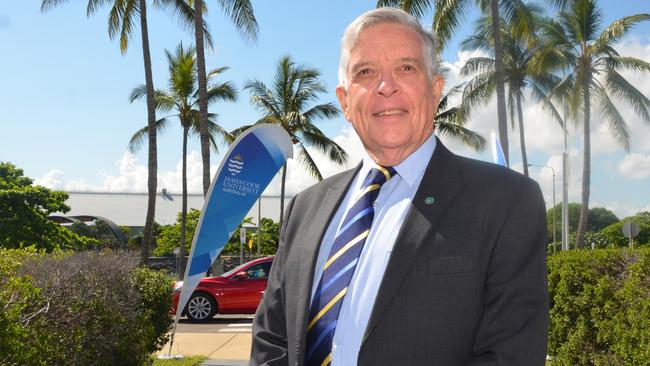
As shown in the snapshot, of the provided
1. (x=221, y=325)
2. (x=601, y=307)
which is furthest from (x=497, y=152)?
(x=221, y=325)

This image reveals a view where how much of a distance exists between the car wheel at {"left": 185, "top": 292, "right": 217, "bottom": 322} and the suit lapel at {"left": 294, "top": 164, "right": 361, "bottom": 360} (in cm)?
1440

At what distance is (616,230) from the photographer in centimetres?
7881

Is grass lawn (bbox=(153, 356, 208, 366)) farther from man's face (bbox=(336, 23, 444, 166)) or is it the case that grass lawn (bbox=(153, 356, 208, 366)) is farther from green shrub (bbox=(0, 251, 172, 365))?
man's face (bbox=(336, 23, 444, 166))

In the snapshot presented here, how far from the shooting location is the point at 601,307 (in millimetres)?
7062

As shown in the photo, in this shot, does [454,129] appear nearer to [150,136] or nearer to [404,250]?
[150,136]

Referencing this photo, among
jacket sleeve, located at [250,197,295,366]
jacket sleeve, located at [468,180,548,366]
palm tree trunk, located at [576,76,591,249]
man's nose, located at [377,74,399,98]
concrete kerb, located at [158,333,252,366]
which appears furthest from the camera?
palm tree trunk, located at [576,76,591,249]

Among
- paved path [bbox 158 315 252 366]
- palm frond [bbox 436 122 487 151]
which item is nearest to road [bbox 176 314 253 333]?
paved path [bbox 158 315 252 366]

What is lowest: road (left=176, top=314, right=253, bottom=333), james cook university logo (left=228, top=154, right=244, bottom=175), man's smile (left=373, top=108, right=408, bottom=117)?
road (left=176, top=314, right=253, bottom=333)

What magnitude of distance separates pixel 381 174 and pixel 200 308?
1479cm

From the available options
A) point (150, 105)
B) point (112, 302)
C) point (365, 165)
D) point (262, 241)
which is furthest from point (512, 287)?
point (262, 241)

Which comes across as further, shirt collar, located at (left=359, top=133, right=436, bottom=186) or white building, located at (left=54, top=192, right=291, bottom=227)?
white building, located at (left=54, top=192, right=291, bottom=227)

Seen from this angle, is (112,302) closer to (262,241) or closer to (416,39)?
(416,39)

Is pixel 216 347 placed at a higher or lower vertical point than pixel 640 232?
lower

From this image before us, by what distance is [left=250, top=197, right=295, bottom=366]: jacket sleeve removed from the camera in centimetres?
235
